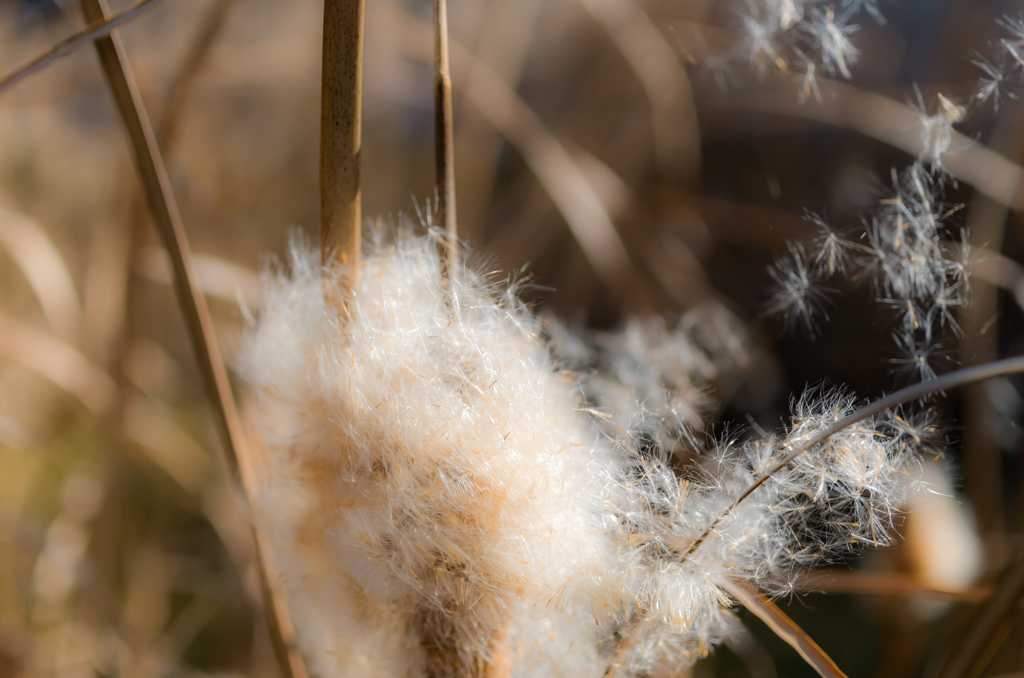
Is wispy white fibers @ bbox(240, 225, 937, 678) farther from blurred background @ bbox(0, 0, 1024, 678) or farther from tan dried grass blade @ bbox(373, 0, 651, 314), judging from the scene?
tan dried grass blade @ bbox(373, 0, 651, 314)

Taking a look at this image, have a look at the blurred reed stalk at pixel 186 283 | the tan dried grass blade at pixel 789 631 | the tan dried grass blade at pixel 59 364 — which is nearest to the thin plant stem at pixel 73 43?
the blurred reed stalk at pixel 186 283

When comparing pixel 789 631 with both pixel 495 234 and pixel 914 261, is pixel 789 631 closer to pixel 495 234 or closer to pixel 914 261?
pixel 914 261

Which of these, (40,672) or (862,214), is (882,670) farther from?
(40,672)

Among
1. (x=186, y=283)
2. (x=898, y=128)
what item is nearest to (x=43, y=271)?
(x=186, y=283)

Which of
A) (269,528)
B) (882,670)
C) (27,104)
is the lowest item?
(882,670)

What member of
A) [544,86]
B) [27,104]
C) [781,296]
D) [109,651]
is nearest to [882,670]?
[781,296]

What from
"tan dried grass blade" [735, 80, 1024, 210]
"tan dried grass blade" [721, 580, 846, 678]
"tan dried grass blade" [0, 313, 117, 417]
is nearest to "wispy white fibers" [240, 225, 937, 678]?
"tan dried grass blade" [721, 580, 846, 678]

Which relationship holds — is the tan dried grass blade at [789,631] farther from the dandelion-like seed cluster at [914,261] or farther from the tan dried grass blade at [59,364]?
the tan dried grass blade at [59,364]
